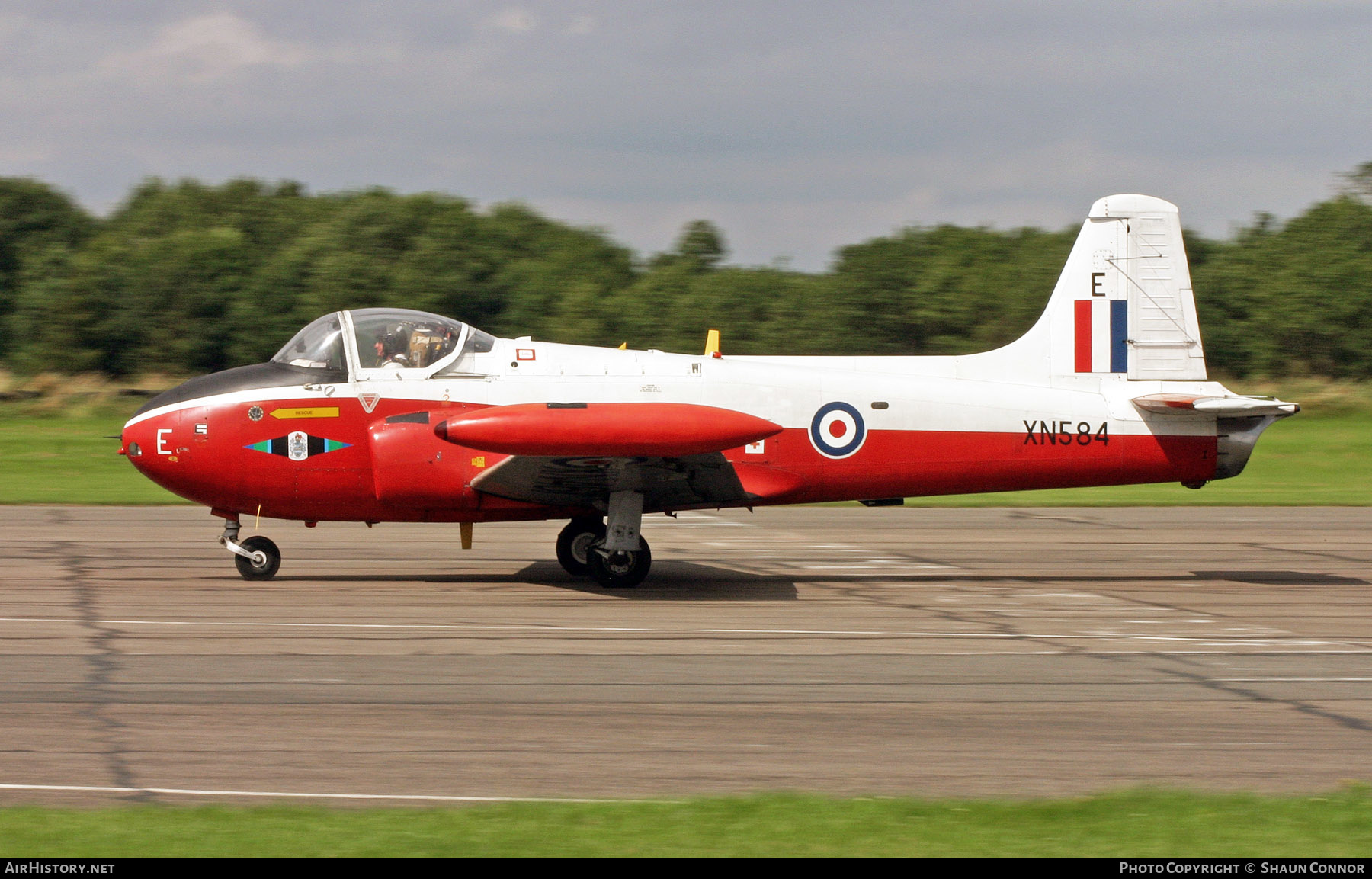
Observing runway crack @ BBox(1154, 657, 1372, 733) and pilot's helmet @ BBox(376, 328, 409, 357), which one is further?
pilot's helmet @ BBox(376, 328, 409, 357)

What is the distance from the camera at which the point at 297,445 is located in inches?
→ 501

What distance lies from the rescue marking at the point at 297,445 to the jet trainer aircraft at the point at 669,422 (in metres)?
0.02

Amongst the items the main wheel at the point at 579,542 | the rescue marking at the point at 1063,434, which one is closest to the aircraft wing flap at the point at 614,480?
the main wheel at the point at 579,542

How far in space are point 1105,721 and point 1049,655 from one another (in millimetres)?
2076

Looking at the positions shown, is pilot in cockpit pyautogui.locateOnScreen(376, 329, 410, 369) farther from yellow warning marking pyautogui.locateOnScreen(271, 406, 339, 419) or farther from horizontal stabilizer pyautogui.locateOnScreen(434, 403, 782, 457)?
horizontal stabilizer pyautogui.locateOnScreen(434, 403, 782, 457)

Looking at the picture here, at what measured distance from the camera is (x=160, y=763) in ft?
22.4

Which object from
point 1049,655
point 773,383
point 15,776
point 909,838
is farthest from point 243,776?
point 773,383

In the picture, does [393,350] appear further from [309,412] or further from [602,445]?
[602,445]

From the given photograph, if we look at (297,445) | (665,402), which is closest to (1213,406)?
(665,402)

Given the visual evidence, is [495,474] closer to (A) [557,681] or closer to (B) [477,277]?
(A) [557,681]

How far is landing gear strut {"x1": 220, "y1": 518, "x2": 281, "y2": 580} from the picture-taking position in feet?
43.3

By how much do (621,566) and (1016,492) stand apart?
1063 cm

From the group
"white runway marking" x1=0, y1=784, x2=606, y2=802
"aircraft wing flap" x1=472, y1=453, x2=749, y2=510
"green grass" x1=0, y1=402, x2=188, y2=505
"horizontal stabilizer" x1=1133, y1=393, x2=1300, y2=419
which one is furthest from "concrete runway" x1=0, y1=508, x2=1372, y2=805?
"green grass" x1=0, y1=402, x2=188, y2=505

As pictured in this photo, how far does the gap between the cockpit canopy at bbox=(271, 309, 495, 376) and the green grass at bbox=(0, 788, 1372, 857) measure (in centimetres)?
737
